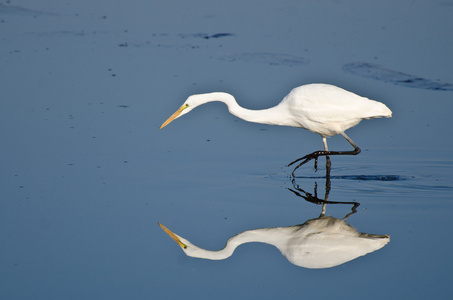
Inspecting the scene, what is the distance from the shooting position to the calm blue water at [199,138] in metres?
5.80

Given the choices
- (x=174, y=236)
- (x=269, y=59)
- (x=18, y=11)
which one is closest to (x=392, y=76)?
(x=269, y=59)

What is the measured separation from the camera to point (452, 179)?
761 cm

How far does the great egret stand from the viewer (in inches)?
300

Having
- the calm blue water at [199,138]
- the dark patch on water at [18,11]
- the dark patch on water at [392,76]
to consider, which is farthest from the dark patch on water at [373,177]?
the dark patch on water at [18,11]

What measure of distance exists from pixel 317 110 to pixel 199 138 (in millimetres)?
1571

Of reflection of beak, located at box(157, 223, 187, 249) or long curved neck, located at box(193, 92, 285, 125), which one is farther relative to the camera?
long curved neck, located at box(193, 92, 285, 125)

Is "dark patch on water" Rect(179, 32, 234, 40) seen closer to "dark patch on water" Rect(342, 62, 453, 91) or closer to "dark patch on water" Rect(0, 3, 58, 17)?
"dark patch on water" Rect(342, 62, 453, 91)

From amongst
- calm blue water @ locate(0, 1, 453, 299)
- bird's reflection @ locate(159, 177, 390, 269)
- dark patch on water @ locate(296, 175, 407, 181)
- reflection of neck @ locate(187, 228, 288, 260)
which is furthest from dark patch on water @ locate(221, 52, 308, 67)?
reflection of neck @ locate(187, 228, 288, 260)

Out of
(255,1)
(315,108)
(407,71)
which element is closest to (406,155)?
(315,108)

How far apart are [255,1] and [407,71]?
463cm

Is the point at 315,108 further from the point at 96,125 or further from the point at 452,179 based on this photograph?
the point at 96,125

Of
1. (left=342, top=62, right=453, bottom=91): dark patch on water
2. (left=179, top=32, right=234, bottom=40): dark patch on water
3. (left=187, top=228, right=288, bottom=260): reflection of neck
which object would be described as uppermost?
(left=179, top=32, right=234, bottom=40): dark patch on water

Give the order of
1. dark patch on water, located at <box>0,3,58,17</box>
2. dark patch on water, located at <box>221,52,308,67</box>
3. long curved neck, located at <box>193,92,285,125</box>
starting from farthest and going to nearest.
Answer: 1. dark patch on water, located at <box>0,3,58,17</box>
2. dark patch on water, located at <box>221,52,308,67</box>
3. long curved neck, located at <box>193,92,285,125</box>

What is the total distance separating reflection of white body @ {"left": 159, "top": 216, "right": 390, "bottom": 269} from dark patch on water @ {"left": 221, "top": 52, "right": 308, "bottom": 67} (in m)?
4.86
